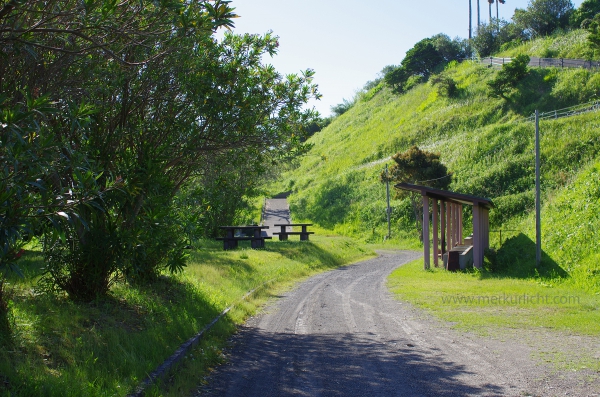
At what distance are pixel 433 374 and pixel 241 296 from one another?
7509 millimetres

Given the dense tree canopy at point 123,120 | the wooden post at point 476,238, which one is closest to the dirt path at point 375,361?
the dense tree canopy at point 123,120

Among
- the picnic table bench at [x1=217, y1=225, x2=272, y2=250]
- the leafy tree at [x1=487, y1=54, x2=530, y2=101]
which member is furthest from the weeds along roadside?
the leafy tree at [x1=487, y1=54, x2=530, y2=101]

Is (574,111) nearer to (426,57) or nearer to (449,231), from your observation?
(449,231)

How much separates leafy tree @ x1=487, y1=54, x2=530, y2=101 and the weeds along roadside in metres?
44.5

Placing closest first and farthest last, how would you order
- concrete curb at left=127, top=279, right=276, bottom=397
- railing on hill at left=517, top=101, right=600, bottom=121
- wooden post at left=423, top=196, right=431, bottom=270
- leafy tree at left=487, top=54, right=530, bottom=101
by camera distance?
concrete curb at left=127, top=279, right=276, bottom=397, wooden post at left=423, top=196, right=431, bottom=270, railing on hill at left=517, top=101, right=600, bottom=121, leafy tree at left=487, top=54, right=530, bottom=101

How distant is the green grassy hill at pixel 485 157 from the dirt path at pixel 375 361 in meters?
5.95

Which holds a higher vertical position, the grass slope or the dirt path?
the grass slope

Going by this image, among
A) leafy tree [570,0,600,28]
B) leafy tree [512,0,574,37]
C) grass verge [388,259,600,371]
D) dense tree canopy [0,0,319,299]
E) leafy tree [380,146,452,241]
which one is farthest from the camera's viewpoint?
leafy tree [512,0,574,37]

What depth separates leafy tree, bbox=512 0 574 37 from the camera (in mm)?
72175

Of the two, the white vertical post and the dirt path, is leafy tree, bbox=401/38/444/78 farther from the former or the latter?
the dirt path

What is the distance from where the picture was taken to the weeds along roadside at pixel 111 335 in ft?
17.3

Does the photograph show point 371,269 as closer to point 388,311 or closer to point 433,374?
point 388,311

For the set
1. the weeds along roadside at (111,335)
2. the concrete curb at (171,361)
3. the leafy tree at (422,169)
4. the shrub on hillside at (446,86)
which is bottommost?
the concrete curb at (171,361)

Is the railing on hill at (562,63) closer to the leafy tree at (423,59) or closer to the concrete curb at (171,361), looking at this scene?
the leafy tree at (423,59)
